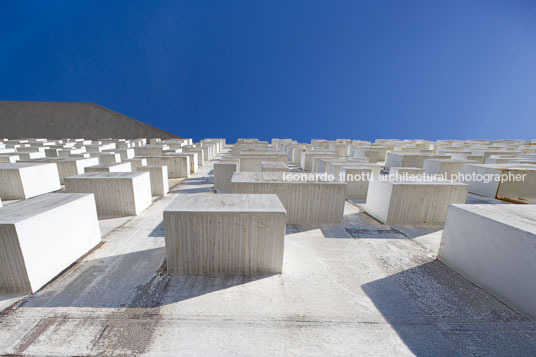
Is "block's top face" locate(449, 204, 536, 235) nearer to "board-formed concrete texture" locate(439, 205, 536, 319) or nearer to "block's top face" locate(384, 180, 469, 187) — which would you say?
"board-formed concrete texture" locate(439, 205, 536, 319)

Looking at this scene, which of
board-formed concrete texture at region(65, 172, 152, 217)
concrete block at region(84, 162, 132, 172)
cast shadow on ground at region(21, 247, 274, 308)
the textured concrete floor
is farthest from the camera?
concrete block at region(84, 162, 132, 172)

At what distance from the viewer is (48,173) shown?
15609 mm

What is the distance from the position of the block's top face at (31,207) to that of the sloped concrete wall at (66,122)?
175 feet

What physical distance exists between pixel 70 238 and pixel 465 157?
103ft

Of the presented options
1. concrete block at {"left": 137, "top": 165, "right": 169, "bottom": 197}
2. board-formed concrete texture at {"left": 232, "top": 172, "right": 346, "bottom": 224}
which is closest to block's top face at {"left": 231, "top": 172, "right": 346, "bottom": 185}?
board-formed concrete texture at {"left": 232, "top": 172, "right": 346, "bottom": 224}

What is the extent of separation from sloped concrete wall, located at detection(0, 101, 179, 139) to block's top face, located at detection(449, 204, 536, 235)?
5998 centimetres

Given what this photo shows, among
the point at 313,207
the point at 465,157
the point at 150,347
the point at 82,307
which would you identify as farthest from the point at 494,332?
the point at 465,157

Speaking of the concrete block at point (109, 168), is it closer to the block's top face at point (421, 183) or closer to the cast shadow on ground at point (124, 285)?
the cast shadow on ground at point (124, 285)

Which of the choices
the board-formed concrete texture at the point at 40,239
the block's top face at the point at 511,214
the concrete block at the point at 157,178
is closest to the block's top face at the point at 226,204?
the board-formed concrete texture at the point at 40,239

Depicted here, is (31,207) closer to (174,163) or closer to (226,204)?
(226,204)

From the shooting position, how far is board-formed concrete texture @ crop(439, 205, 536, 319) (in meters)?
5.77

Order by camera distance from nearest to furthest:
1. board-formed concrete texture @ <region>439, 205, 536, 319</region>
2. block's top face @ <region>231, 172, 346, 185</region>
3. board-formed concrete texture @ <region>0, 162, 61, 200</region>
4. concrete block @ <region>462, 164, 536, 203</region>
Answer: board-formed concrete texture @ <region>439, 205, 536, 319</region> < block's top face @ <region>231, 172, 346, 185</region> < board-formed concrete texture @ <region>0, 162, 61, 200</region> < concrete block @ <region>462, 164, 536, 203</region>

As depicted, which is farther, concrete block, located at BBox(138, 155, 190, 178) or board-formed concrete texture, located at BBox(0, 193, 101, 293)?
concrete block, located at BBox(138, 155, 190, 178)

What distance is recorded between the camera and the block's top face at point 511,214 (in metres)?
6.23
